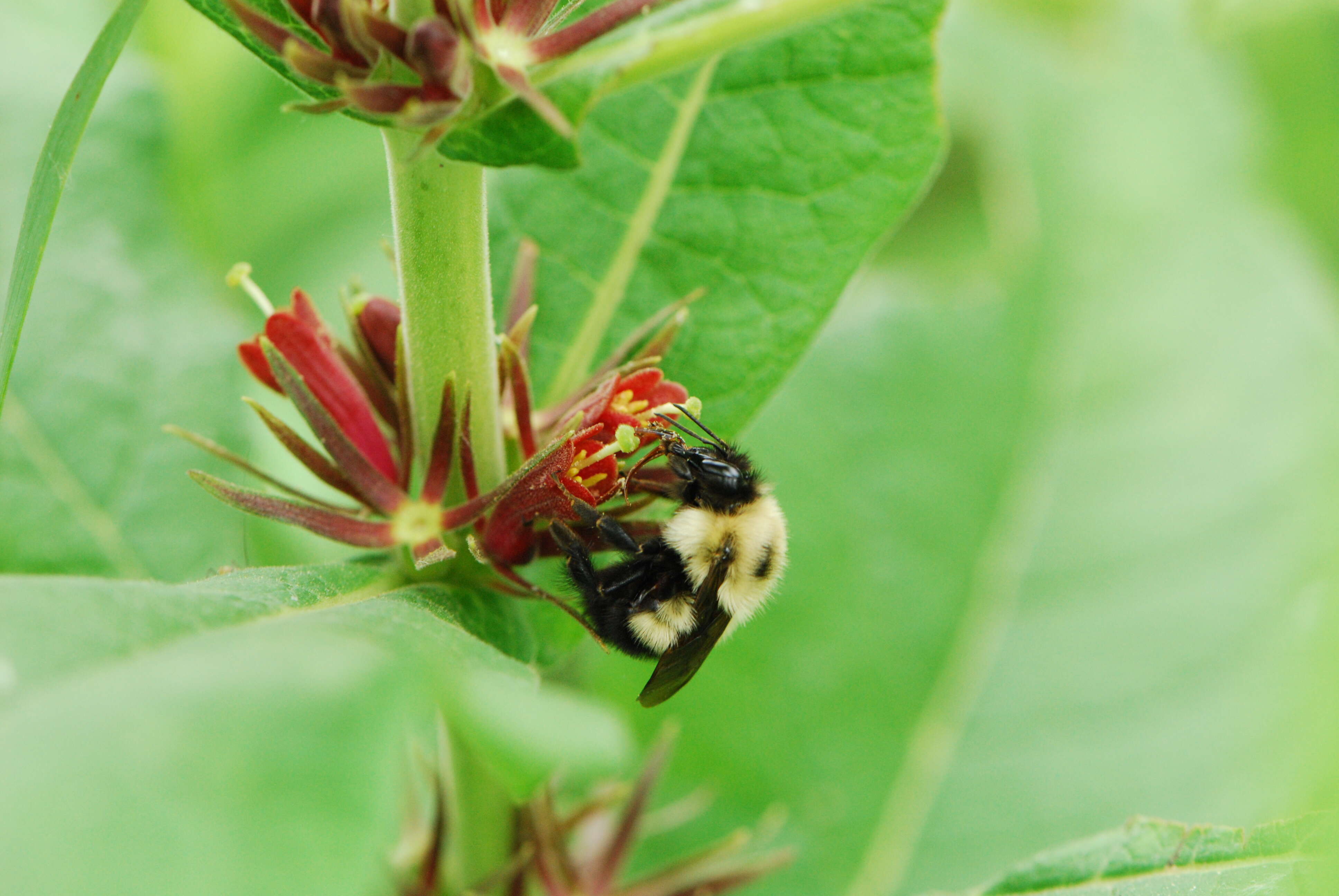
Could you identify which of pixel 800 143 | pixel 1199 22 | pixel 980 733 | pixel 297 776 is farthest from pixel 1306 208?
pixel 297 776

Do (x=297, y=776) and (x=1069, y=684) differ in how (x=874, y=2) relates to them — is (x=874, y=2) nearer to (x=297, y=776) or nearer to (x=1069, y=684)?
(x=297, y=776)

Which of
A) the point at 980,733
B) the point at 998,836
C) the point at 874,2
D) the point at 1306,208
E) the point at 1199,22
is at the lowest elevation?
the point at 998,836

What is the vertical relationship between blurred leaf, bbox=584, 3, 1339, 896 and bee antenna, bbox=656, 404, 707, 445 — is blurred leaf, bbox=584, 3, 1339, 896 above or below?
above

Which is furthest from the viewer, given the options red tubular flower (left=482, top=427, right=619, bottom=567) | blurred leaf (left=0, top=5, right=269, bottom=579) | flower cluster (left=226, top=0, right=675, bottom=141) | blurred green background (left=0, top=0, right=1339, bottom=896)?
blurred green background (left=0, top=0, right=1339, bottom=896)

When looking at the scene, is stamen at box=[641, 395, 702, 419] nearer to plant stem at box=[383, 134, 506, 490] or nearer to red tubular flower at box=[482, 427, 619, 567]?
red tubular flower at box=[482, 427, 619, 567]

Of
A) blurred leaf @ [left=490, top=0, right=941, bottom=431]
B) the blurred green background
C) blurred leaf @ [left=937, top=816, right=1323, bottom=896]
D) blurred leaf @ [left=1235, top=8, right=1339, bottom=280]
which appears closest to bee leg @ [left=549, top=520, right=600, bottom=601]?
blurred leaf @ [left=490, top=0, right=941, bottom=431]

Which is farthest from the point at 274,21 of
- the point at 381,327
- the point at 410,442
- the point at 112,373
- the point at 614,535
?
the point at 112,373
